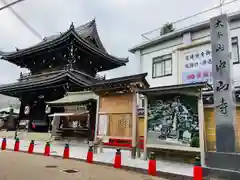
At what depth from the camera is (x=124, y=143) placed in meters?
11.8

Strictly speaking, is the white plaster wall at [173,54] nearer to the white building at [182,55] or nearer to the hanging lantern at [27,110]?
the white building at [182,55]

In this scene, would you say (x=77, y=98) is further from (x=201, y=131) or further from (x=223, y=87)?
(x=223, y=87)

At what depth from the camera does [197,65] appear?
53.0 feet

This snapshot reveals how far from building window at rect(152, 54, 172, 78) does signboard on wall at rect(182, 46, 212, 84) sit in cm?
138

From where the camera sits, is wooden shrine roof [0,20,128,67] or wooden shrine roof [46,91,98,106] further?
wooden shrine roof [0,20,128,67]

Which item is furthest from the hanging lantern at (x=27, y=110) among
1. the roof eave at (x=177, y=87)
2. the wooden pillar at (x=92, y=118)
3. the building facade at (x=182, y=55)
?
the roof eave at (x=177, y=87)

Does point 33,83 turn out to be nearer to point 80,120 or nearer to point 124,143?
point 80,120

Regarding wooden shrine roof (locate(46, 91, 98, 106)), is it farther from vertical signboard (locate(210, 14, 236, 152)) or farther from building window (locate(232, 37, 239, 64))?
building window (locate(232, 37, 239, 64))

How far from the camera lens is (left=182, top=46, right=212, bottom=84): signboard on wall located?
15586 millimetres

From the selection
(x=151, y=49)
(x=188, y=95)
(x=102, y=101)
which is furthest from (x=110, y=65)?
(x=188, y=95)

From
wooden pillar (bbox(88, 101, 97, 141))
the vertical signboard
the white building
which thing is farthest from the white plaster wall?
the vertical signboard

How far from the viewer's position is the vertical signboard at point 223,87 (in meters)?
6.96

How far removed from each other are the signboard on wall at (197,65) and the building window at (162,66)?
4.53 feet

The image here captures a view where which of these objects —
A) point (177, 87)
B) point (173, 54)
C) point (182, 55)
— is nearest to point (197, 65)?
point (182, 55)
